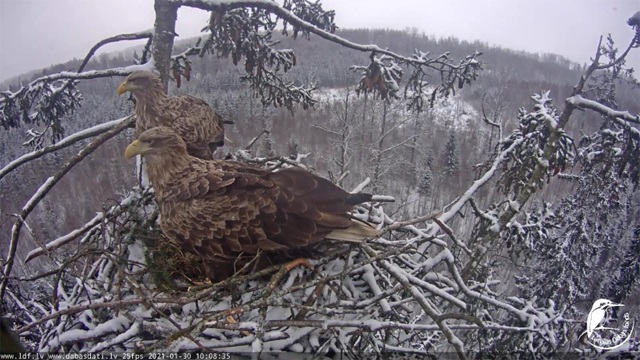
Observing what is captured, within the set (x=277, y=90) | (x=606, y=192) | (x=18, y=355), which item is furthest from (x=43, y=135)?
(x=606, y=192)

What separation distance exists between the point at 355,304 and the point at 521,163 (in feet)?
7.80

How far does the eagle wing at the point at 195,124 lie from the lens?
4016mm

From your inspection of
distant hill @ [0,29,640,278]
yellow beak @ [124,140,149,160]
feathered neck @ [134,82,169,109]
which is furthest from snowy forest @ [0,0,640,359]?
distant hill @ [0,29,640,278]

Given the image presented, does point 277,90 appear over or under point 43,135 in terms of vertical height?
over

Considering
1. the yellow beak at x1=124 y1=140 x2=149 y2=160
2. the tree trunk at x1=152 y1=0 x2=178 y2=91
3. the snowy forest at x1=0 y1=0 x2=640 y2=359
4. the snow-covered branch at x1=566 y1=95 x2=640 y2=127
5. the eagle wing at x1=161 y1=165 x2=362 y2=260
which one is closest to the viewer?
the snowy forest at x1=0 y1=0 x2=640 y2=359

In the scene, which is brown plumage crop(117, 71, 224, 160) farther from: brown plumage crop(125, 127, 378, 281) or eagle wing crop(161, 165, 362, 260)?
eagle wing crop(161, 165, 362, 260)

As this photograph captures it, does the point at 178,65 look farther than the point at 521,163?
Yes

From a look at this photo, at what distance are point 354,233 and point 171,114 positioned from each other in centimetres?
252

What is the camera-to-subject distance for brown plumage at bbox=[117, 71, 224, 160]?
152 inches

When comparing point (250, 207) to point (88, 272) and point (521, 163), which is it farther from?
point (521, 163)

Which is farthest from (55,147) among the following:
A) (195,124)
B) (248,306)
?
(248,306)

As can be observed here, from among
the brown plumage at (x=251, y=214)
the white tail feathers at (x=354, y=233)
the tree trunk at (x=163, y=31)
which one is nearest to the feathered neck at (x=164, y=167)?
the brown plumage at (x=251, y=214)

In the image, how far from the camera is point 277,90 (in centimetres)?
512

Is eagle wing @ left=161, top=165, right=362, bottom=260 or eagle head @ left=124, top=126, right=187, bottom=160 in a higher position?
eagle head @ left=124, top=126, right=187, bottom=160
